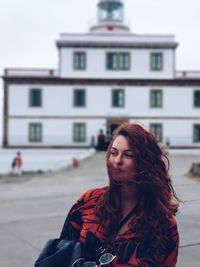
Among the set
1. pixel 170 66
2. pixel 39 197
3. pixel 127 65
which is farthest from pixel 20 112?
pixel 39 197

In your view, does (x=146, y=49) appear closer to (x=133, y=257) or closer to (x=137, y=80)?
(x=137, y=80)

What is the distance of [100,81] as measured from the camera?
110 feet

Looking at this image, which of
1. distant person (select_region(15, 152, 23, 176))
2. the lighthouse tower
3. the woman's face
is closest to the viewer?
the woman's face

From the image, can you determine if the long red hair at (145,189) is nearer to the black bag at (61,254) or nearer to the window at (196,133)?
the black bag at (61,254)

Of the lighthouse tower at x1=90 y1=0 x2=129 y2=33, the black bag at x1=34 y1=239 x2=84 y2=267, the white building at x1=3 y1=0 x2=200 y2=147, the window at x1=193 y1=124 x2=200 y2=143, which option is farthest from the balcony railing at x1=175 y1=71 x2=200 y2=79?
the black bag at x1=34 y1=239 x2=84 y2=267

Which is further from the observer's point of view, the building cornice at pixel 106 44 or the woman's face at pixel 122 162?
the building cornice at pixel 106 44

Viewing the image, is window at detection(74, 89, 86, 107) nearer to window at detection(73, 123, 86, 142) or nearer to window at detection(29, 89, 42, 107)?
window at detection(73, 123, 86, 142)

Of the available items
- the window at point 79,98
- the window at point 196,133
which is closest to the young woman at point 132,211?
the window at point 79,98

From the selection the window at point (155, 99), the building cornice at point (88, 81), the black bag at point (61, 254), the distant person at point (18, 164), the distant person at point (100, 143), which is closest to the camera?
the black bag at point (61, 254)

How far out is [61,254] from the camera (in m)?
2.04

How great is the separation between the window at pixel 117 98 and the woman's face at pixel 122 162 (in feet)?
103

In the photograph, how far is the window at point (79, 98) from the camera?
110ft

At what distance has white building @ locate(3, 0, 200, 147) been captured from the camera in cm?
3344

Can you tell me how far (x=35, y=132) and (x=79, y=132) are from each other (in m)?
3.56
